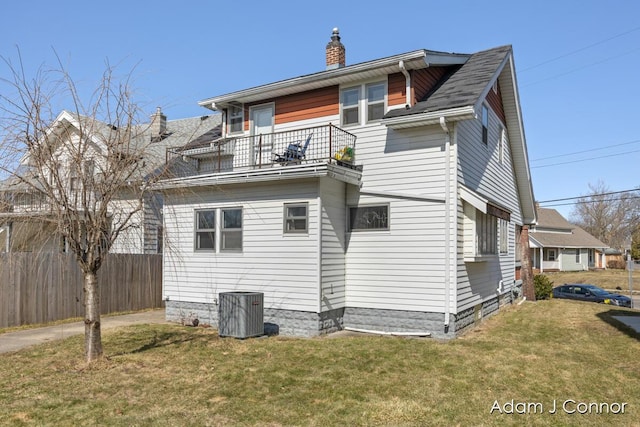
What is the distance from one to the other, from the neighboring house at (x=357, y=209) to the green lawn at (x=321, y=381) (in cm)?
126

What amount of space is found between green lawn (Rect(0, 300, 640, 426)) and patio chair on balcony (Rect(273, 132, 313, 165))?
4.33 metres

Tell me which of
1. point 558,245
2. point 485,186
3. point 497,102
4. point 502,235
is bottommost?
point 558,245

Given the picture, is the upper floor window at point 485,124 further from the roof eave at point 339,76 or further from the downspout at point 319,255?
the downspout at point 319,255

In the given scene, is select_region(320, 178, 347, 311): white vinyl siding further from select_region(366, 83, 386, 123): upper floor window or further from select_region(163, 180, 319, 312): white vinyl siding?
select_region(366, 83, 386, 123): upper floor window

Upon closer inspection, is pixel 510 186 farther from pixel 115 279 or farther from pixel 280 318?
pixel 115 279

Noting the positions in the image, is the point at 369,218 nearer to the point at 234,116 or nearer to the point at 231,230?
the point at 231,230

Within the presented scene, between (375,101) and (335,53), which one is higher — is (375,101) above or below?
below

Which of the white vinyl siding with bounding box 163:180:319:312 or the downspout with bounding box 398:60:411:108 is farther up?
the downspout with bounding box 398:60:411:108

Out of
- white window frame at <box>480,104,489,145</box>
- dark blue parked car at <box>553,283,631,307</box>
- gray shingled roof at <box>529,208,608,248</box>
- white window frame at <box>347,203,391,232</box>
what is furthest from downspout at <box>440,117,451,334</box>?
gray shingled roof at <box>529,208,608,248</box>

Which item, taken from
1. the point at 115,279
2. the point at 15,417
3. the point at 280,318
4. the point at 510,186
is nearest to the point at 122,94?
the point at 15,417

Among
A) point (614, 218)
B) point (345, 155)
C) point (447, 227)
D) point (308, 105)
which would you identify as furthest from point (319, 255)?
point (614, 218)

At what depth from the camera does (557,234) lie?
163ft

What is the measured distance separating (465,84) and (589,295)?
656 inches

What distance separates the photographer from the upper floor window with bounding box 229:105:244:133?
14327 mm
